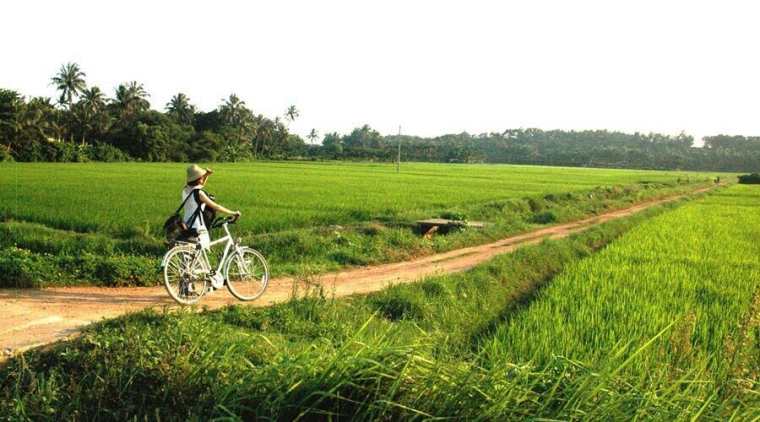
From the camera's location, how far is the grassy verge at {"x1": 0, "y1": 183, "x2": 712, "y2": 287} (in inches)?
306

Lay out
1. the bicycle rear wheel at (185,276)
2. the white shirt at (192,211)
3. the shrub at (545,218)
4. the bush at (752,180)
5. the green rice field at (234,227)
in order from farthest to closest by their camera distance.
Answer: the bush at (752,180)
the shrub at (545,218)
the green rice field at (234,227)
the white shirt at (192,211)
the bicycle rear wheel at (185,276)

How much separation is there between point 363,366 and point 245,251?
4.39 metres

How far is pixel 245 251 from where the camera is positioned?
283 inches

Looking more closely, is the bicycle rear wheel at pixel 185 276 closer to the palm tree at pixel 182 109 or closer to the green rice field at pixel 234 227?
the green rice field at pixel 234 227

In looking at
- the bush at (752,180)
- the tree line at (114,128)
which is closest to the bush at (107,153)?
the tree line at (114,128)

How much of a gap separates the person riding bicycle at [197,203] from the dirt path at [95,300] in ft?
2.78

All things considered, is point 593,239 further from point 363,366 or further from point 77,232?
point 363,366

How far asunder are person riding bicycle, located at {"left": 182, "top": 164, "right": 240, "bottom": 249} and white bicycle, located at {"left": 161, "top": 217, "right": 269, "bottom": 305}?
0.14 m

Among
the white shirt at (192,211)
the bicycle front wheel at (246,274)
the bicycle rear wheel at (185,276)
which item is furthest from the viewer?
the bicycle front wheel at (246,274)

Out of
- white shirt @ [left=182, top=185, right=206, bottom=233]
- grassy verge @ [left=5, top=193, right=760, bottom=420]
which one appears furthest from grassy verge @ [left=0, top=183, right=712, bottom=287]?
grassy verge @ [left=5, top=193, right=760, bottom=420]

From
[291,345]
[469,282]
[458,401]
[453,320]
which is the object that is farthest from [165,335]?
[469,282]

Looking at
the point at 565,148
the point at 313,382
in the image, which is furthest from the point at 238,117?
the point at 565,148

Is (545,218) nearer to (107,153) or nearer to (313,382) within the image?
(313,382)

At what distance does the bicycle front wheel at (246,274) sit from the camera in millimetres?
7070
